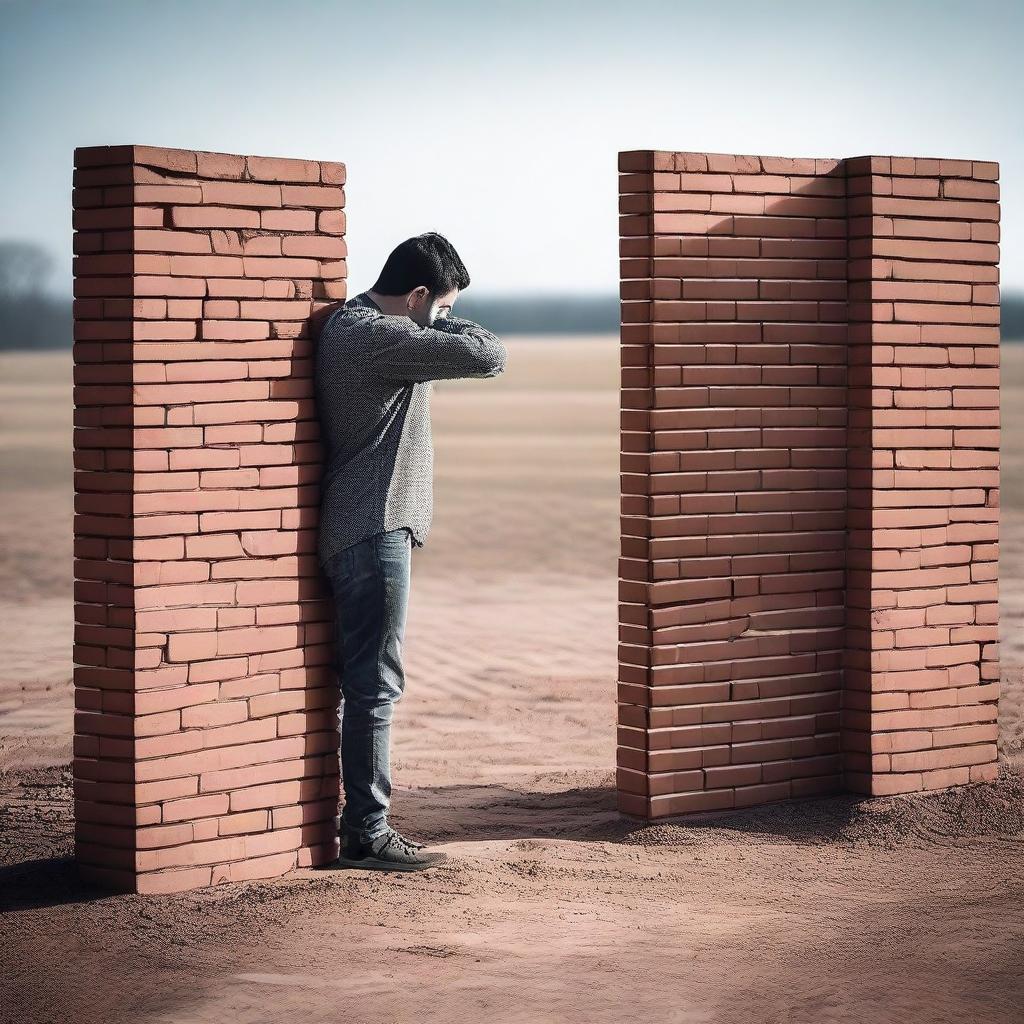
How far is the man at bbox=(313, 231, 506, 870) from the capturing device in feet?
18.0

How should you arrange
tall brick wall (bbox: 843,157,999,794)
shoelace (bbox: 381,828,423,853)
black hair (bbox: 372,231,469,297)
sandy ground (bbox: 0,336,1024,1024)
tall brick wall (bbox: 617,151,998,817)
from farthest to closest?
tall brick wall (bbox: 843,157,999,794) → tall brick wall (bbox: 617,151,998,817) → shoelace (bbox: 381,828,423,853) → black hair (bbox: 372,231,469,297) → sandy ground (bbox: 0,336,1024,1024)

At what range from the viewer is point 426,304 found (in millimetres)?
5781

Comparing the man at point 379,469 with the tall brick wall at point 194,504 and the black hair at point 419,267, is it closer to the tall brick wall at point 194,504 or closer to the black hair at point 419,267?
the black hair at point 419,267

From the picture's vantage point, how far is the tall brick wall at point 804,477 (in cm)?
638

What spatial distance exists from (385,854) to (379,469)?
1.42m

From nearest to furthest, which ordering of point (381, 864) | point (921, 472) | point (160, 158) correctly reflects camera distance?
point (160, 158), point (381, 864), point (921, 472)

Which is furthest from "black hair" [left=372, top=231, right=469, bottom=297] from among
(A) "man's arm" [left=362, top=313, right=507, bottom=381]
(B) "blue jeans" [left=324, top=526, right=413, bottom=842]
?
(B) "blue jeans" [left=324, top=526, right=413, bottom=842]

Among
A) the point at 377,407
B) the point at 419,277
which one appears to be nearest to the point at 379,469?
the point at 377,407

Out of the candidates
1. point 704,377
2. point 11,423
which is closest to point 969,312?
point 704,377

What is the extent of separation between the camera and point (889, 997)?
15.1 ft

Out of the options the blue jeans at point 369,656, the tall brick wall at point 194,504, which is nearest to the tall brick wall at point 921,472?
the blue jeans at point 369,656

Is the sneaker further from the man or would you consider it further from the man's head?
the man's head

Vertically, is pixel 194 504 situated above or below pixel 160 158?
below

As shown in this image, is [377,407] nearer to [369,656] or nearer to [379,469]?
[379,469]
